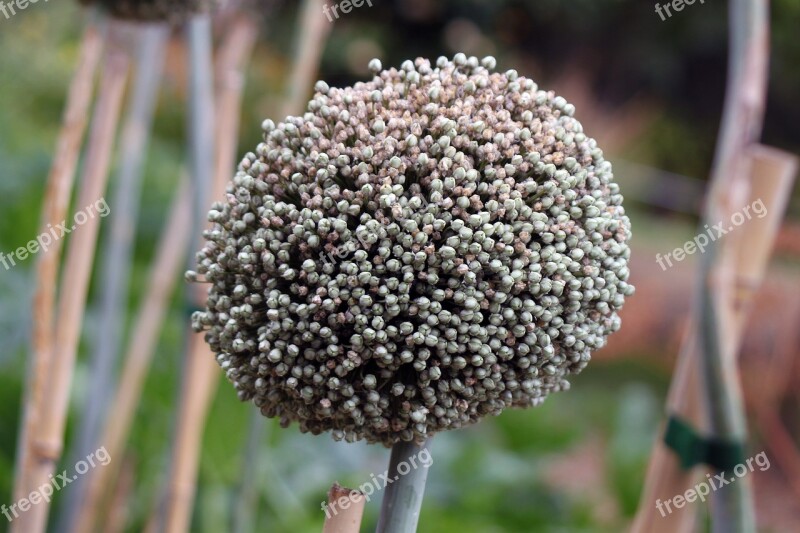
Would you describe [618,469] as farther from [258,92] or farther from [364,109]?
[258,92]

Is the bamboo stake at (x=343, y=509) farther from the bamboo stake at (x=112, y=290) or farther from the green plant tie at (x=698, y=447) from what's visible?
the bamboo stake at (x=112, y=290)

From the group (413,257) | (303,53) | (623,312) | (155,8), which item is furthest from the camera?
(623,312)

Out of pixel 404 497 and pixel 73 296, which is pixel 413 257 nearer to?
pixel 404 497

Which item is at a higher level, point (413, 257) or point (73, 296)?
point (73, 296)

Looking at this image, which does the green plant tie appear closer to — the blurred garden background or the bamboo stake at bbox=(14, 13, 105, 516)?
the blurred garden background

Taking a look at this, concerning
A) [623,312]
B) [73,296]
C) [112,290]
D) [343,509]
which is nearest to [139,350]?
[112,290]

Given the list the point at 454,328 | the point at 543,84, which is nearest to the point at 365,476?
the point at 454,328

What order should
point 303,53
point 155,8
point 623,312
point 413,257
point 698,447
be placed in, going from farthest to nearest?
point 623,312 < point 303,53 < point 155,8 < point 698,447 < point 413,257

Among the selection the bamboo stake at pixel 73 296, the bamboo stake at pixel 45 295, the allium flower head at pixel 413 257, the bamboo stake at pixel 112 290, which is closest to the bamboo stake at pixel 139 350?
the bamboo stake at pixel 112 290
